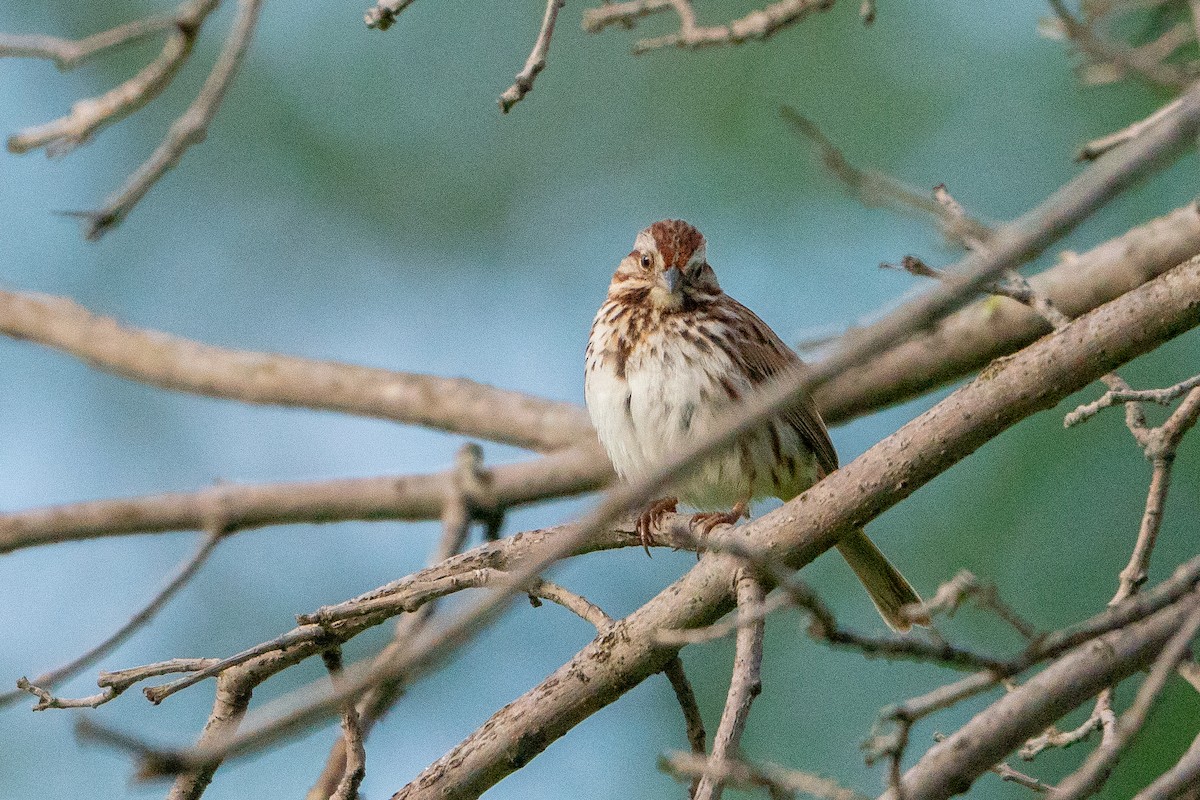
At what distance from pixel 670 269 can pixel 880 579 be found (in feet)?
4.88

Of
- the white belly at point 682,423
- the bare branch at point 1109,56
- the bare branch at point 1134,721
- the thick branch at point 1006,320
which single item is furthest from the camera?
the white belly at point 682,423

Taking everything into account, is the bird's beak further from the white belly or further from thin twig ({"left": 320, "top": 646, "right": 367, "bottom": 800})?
thin twig ({"left": 320, "top": 646, "right": 367, "bottom": 800})

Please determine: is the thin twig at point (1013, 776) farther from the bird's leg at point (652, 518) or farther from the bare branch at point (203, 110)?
the bare branch at point (203, 110)

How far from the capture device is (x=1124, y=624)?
7.06ft

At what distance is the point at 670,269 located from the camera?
5.46m

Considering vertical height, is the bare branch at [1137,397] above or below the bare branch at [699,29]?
below

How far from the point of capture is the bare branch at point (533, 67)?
3096 millimetres

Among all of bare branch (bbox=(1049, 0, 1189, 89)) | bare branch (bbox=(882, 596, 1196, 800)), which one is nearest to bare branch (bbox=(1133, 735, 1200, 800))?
bare branch (bbox=(882, 596, 1196, 800))

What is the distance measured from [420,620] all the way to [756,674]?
1.07m

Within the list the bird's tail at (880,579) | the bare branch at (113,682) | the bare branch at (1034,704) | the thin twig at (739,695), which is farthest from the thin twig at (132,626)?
the bird's tail at (880,579)

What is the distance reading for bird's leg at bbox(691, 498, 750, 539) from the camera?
4707 mm

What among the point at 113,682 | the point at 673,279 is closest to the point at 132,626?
the point at 113,682

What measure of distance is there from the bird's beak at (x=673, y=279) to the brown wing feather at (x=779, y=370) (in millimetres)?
266

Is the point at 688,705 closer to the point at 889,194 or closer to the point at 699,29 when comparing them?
the point at 889,194
